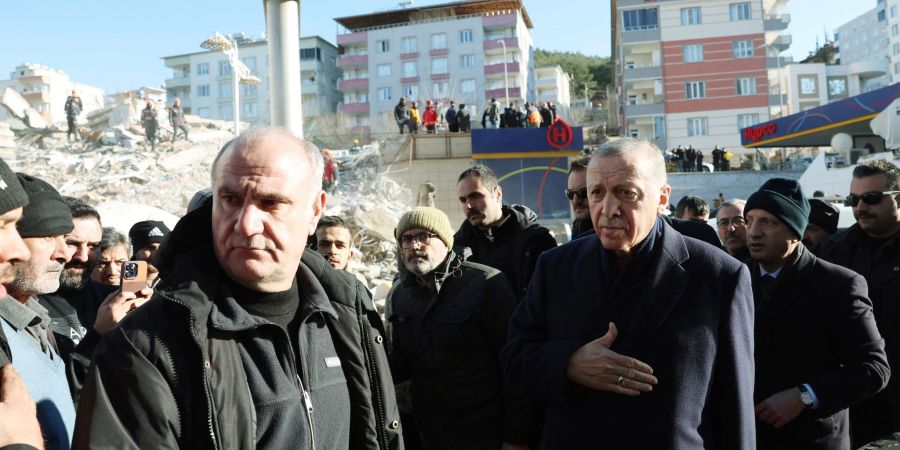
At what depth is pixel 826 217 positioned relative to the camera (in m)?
5.84

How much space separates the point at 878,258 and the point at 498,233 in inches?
99.0

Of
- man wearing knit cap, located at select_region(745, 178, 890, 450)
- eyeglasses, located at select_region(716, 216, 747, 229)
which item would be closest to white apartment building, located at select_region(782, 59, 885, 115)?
eyeglasses, located at select_region(716, 216, 747, 229)

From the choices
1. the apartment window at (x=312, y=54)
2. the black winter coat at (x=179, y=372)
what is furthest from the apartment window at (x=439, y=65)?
the black winter coat at (x=179, y=372)

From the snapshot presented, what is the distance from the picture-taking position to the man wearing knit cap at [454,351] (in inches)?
143

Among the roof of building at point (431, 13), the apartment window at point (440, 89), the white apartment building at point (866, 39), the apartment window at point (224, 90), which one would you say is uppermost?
the white apartment building at point (866, 39)

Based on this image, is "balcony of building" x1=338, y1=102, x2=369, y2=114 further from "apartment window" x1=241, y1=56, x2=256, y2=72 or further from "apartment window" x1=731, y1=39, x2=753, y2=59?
"apartment window" x1=731, y1=39, x2=753, y2=59

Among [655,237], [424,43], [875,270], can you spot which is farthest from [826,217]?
[424,43]

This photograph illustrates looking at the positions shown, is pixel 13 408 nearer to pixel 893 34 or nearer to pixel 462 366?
pixel 462 366

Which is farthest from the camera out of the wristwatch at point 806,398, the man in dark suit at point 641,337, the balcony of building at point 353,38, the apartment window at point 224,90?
the apartment window at point 224,90

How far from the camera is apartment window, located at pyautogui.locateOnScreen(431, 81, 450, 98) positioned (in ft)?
227

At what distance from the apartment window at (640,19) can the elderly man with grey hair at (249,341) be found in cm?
5681

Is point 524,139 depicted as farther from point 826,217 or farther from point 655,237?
point 655,237

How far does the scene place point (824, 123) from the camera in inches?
1267

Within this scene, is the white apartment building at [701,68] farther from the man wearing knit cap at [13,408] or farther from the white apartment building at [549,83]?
the man wearing knit cap at [13,408]
